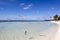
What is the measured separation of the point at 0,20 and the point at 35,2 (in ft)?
1.83

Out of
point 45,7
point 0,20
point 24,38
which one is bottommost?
point 24,38

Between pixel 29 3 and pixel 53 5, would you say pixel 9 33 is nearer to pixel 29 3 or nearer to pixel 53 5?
pixel 29 3

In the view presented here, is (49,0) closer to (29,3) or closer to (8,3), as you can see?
(29,3)

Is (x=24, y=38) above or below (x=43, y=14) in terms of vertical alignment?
below

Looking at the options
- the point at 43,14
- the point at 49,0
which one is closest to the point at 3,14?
the point at 43,14

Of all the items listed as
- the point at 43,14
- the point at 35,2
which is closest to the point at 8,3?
the point at 35,2

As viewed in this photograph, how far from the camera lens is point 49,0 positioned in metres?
1.62

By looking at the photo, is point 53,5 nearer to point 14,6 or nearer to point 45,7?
point 45,7

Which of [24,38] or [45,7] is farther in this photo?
[24,38]

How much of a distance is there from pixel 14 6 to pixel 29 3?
0.21 metres

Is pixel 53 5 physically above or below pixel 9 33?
above

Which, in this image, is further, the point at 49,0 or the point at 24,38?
the point at 24,38

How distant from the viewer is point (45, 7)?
1.62 meters

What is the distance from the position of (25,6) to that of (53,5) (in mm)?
390
